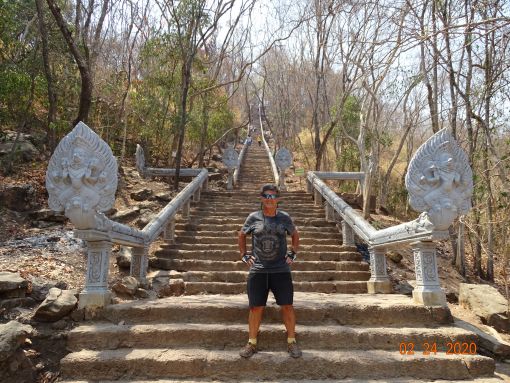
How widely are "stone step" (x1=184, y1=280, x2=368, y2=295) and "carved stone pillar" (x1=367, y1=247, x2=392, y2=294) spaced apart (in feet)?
0.59

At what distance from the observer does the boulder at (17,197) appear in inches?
277

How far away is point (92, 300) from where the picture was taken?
404 centimetres

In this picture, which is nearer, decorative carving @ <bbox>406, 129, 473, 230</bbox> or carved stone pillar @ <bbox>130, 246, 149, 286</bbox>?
decorative carving @ <bbox>406, 129, 473, 230</bbox>

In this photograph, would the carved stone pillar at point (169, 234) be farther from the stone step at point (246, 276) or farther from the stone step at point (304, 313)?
the stone step at point (304, 313)

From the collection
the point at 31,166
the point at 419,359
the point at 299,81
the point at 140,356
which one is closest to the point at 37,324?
the point at 140,356

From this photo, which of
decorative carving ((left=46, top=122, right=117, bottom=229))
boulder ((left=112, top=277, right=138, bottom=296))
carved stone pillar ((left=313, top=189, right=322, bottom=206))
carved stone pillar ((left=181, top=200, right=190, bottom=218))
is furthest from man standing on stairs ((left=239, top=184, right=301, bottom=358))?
carved stone pillar ((left=313, top=189, right=322, bottom=206))

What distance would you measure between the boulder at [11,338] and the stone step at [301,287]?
2298mm

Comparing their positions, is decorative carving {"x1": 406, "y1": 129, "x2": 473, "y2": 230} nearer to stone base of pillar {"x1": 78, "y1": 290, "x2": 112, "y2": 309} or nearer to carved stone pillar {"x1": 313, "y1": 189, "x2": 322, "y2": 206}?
stone base of pillar {"x1": 78, "y1": 290, "x2": 112, "y2": 309}

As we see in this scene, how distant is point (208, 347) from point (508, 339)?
140 inches

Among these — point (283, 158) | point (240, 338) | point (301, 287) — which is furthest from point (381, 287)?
point (283, 158)

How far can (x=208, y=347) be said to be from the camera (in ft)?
11.9

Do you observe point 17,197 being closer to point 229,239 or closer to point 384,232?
point 229,239

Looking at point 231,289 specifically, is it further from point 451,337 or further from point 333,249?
point 451,337

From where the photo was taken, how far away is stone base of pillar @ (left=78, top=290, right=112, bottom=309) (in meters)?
4.02
